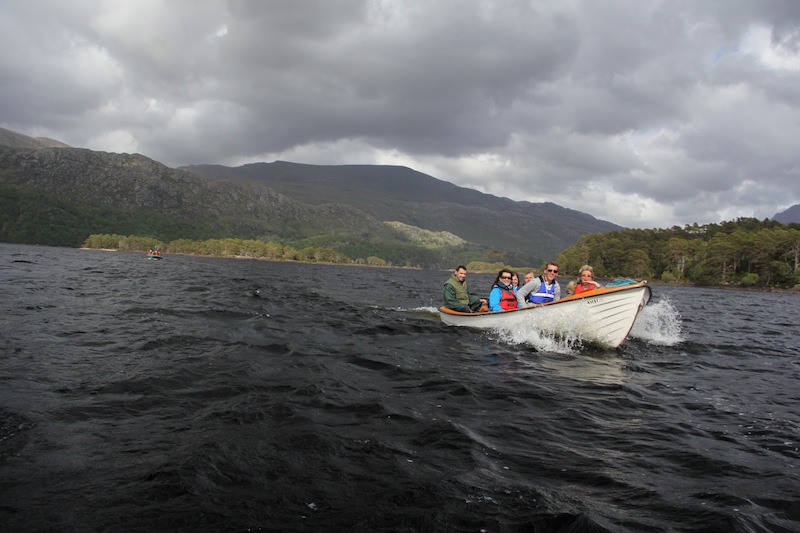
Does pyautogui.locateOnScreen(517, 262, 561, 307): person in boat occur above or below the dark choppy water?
above

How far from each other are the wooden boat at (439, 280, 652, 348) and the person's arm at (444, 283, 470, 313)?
3289 mm

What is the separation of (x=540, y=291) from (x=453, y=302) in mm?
3970

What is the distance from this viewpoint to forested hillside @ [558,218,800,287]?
400ft

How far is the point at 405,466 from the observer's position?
5.68m

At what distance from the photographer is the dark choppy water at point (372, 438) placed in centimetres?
456

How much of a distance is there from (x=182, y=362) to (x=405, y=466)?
6.83 metres

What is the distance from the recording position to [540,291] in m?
17.5

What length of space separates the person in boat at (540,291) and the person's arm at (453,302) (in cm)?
279

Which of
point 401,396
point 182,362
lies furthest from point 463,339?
point 182,362

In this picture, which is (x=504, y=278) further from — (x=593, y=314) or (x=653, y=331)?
(x=653, y=331)

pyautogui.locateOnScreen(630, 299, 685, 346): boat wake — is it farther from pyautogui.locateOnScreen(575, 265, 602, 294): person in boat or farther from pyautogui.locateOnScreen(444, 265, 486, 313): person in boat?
pyautogui.locateOnScreen(444, 265, 486, 313): person in boat

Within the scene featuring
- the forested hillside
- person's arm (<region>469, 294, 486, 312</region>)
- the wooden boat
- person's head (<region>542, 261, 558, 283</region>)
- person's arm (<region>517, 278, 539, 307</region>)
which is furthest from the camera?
the forested hillside

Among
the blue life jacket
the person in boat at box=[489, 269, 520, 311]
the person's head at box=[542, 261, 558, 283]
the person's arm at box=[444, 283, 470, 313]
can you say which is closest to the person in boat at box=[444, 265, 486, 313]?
the person's arm at box=[444, 283, 470, 313]

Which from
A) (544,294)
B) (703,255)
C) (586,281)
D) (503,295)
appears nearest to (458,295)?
(503,295)
